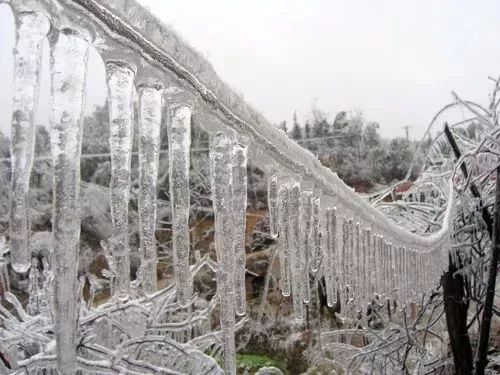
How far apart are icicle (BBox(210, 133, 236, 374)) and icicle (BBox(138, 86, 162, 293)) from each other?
0.50ft

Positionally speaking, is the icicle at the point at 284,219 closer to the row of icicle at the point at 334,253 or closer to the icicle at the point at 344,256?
the row of icicle at the point at 334,253

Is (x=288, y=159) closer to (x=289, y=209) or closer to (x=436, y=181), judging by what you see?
(x=289, y=209)

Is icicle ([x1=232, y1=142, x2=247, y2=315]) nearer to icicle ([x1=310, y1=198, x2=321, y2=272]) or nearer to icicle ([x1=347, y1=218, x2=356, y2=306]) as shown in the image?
icicle ([x1=310, y1=198, x2=321, y2=272])

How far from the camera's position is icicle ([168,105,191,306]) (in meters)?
0.71

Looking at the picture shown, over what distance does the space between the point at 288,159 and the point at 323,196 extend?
32 cm

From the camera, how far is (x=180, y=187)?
2.40ft

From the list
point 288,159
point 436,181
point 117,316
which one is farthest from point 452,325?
point 288,159

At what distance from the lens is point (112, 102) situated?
0.55m

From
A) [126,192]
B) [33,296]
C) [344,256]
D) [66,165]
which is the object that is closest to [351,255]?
[344,256]

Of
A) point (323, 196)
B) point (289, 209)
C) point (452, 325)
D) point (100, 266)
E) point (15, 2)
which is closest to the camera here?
point (15, 2)

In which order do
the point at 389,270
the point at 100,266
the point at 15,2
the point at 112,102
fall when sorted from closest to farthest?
the point at 15,2
the point at 112,102
the point at 389,270
the point at 100,266

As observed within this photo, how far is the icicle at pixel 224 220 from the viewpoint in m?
0.82

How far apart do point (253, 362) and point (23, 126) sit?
8.68m

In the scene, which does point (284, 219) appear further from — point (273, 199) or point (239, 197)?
point (239, 197)
